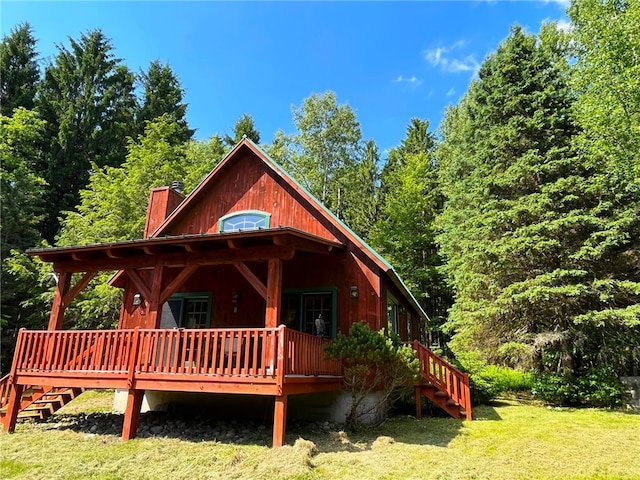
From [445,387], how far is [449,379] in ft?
0.72

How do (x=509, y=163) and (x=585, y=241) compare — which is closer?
(x=585, y=241)

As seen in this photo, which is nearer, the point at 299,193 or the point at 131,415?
the point at 131,415

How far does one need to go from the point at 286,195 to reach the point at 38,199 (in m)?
17.4

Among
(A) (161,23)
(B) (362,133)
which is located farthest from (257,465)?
(B) (362,133)

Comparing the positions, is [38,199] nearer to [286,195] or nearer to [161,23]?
[161,23]

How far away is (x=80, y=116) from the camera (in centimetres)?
2769

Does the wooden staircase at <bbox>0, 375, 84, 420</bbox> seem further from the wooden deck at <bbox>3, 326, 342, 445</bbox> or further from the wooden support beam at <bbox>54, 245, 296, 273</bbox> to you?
the wooden support beam at <bbox>54, 245, 296, 273</bbox>

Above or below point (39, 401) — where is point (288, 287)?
above

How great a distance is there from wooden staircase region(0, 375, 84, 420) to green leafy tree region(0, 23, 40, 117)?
23.1m

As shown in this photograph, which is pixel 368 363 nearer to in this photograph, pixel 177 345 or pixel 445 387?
pixel 445 387

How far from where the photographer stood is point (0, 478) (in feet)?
18.7

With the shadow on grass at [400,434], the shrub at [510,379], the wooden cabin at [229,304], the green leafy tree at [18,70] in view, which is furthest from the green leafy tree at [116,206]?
the shrub at [510,379]

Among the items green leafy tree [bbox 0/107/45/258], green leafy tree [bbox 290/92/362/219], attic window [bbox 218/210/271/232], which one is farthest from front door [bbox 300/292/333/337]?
green leafy tree [bbox 0/107/45/258]

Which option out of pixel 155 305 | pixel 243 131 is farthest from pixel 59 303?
pixel 243 131
